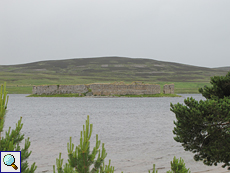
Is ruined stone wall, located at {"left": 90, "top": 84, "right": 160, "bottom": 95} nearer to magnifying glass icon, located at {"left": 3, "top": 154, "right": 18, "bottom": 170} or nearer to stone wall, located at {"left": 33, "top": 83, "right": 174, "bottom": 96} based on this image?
stone wall, located at {"left": 33, "top": 83, "right": 174, "bottom": 96}

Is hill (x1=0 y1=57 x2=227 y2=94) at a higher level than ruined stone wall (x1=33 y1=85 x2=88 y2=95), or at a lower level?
higher

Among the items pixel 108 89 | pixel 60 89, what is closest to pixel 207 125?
pixel 108 89

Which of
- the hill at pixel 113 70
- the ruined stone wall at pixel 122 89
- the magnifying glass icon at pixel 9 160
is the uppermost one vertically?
the hill at pixel 113 70

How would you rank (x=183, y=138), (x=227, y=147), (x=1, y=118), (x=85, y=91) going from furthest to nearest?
(x=85, y=91) → (x=183, y=138) → (x=227, y=147) → (x=1, y=118)

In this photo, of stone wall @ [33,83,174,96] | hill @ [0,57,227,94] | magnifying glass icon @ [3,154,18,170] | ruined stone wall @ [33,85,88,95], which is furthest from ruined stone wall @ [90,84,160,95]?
magnifying glass icon @ [3,154,18,170]

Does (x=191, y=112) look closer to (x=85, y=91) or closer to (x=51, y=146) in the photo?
(x=51, y=146)

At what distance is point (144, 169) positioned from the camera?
33.1 ft

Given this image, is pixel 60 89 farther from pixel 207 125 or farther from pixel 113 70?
pixel 113 70

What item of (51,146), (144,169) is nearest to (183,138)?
(144,169)

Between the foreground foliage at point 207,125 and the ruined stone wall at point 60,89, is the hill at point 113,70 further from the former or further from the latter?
the foreground foliage at point 207,125

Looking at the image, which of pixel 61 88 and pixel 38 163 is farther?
pixel 61 88

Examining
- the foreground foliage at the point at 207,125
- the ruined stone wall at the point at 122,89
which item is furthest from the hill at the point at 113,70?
the foreground foliage at the point at 207,125

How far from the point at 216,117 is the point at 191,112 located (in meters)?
0.58

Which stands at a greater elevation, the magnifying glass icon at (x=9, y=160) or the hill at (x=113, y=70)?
the hill at (x=113, y=70)
